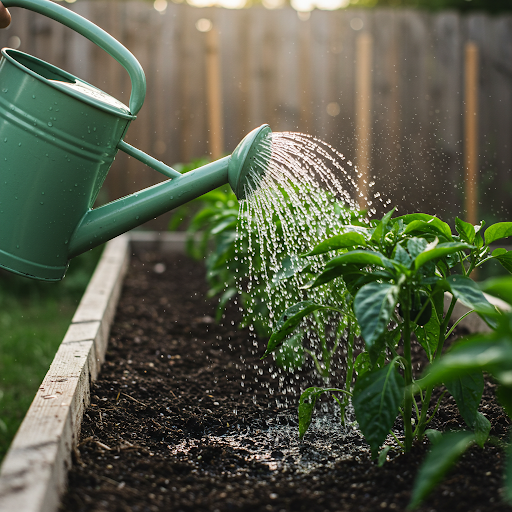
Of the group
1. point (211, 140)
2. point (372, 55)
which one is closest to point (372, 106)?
point (372, 55)

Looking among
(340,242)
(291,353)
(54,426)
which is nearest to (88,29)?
(340,242)

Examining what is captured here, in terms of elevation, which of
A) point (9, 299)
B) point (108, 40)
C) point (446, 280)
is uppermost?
point (108, 40)

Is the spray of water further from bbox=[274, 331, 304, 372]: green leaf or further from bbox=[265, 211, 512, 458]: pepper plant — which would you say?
bbox=[265, 211, 512, 458]: pepper plant

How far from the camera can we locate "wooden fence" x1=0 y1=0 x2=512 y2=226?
4492mm

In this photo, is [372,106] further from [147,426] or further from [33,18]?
[147,426]

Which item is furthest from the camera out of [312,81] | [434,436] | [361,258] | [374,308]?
[312,81]

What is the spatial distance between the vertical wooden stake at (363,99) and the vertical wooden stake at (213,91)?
1.14 meters

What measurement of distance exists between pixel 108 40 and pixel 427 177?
363 centimetres

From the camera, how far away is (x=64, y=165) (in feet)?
4.10

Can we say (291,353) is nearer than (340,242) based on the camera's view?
No

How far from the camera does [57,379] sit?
4.55 feet

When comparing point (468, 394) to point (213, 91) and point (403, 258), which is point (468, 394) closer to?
point (403, 258)

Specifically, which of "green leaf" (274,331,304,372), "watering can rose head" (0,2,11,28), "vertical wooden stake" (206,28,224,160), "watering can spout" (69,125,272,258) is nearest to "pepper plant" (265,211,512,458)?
"watering can spout" (69,125,272,258)

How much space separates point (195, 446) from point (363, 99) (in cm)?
383
